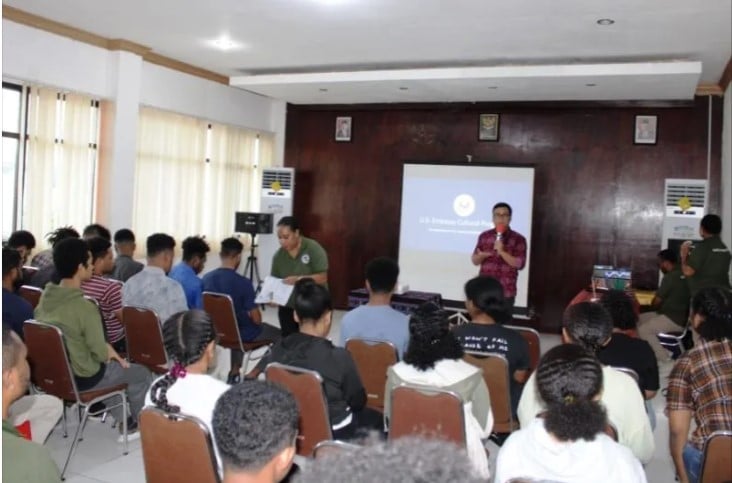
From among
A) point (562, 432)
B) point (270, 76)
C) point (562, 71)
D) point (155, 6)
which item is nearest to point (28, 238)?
point (155, 6)

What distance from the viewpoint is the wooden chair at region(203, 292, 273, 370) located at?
15.9 ft

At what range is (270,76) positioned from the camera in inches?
327

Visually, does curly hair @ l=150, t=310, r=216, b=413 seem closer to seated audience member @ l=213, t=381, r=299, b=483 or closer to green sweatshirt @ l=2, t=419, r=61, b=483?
green sweatshirt @ l=2, t=419, r=61, b=483

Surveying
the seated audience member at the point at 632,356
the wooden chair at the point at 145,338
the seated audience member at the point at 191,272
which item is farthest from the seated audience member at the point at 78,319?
the seated audience member at the point at 632,356

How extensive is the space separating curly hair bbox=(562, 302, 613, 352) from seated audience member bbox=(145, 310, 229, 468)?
1540 millimetres

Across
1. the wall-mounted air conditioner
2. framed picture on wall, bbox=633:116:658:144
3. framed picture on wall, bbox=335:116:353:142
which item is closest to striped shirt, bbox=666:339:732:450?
framed picture on wall, bbox=633:116:658:144

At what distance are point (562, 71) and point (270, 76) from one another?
11.3 ft

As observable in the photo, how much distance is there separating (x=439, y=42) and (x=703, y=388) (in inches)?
196

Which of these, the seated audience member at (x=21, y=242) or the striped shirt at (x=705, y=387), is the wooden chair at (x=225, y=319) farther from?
A: the striped shirt at (x=705, y=387)

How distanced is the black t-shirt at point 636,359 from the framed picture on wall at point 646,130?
5.81m

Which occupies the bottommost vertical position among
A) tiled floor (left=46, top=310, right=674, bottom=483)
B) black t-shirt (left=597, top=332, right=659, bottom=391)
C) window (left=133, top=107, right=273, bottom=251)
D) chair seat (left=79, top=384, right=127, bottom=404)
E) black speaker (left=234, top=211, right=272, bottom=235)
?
tiled floor (left=46, top=310, right=674, bottom=483)

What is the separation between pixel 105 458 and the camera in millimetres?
3797

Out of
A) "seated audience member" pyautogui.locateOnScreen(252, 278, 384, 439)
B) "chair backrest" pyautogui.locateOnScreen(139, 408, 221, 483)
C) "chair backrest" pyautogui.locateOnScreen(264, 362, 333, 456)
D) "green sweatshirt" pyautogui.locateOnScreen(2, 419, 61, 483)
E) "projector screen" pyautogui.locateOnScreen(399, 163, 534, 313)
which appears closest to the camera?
"green sweatshirt" pyautogui.locateOnScreen(2, 419, 61, 483)

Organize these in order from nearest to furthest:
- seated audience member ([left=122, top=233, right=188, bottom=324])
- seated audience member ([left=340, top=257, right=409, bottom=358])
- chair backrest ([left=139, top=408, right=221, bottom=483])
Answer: chair backrest ([left=139, top=408, right=221, bottom=483]) < seated audience member ([left=340, top=257, right=409, bottom=358]) < seated audience member ([left=122, top=233, right=188, bottom=324])
